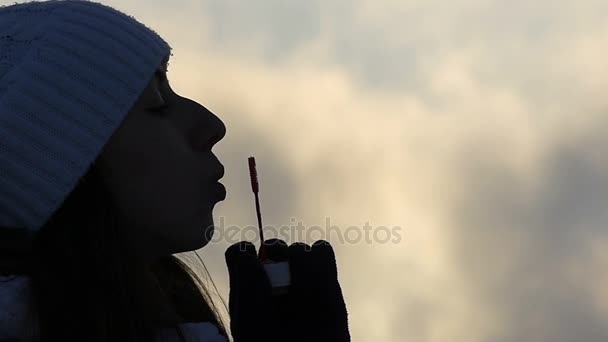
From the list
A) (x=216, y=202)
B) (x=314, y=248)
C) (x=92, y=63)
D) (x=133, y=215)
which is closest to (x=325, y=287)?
(x=314, y=248)

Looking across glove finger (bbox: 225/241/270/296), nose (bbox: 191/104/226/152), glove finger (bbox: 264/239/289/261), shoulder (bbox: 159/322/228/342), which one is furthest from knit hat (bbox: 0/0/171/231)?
glove finger (bbox: 264/239/289/261)

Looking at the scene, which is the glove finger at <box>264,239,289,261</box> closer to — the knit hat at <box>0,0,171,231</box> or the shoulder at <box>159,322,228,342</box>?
the shoulder at <box>159,322,228,342</box>

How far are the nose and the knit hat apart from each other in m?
0.23

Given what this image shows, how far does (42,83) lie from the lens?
2.97 m

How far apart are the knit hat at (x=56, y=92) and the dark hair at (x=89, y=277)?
0.08m

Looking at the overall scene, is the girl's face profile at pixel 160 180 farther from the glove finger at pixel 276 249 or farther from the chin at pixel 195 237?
the glove finger at pixel 276 249

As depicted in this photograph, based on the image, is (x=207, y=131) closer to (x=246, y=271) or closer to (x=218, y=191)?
(x=218, y=191)

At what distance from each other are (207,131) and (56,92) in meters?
0.53

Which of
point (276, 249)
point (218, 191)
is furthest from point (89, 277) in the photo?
point (276, 249)

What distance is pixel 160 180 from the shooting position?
3.03 metres

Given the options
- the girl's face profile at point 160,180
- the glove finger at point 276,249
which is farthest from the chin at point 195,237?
the glove finger at point 276,249

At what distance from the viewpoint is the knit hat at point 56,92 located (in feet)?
9.45

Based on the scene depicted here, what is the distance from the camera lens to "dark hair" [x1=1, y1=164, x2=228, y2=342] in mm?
2676

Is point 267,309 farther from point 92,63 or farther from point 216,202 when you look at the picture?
point 92,63
